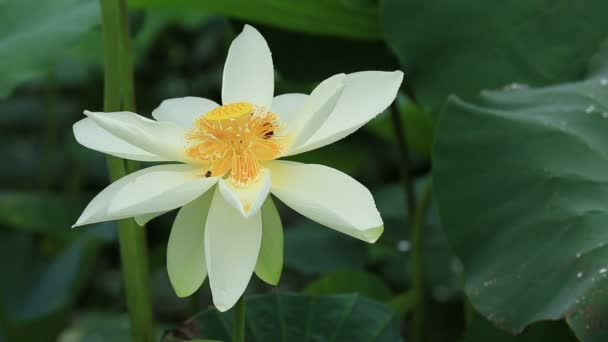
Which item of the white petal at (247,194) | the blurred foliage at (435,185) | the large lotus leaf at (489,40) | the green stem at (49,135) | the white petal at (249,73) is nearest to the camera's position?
the white petal at (247,194)

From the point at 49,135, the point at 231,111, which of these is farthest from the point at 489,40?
the point at 49,135

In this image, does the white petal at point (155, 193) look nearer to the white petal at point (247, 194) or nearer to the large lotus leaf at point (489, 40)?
the white petal at point (247, 194)

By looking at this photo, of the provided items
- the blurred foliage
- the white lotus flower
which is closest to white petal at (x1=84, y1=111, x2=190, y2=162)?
the white lotus flower

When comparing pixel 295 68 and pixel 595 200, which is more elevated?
pixel 595 200

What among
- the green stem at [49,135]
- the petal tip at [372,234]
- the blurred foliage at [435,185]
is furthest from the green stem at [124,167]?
the green stem at [49,135]

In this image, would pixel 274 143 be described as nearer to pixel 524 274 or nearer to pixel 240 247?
pixel 240 247

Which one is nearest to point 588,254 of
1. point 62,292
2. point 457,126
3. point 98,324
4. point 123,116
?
point 457,126
